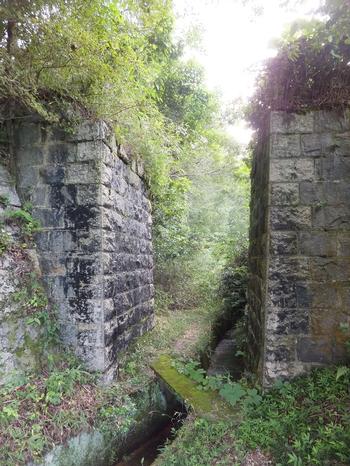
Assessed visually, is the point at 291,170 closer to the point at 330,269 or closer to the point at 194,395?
the point at 330,269

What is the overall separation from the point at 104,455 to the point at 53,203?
2553mm

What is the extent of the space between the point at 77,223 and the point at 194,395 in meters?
2.11

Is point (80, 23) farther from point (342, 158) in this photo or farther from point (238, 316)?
point (238, 316)

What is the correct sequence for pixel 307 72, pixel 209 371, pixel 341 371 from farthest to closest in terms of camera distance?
pixel 209 371 < pixel 307 72 < pixel 341 371

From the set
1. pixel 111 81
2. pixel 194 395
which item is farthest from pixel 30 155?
pixel 194 395

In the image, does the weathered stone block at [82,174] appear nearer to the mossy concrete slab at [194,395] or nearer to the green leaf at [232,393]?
the mossy concrete slab at [194,395]

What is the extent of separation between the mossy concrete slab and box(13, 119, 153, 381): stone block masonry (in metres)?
0.62

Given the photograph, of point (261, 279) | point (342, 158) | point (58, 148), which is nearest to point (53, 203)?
point (58, 148)

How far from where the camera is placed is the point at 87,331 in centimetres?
345

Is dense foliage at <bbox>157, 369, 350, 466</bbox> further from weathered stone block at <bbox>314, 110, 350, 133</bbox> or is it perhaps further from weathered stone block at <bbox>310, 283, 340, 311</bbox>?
A: weathered stone block at <bbox>314, 110, 350, 133</bbox>

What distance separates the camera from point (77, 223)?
11.5 ft

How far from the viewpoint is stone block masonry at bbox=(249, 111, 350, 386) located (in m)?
2.96

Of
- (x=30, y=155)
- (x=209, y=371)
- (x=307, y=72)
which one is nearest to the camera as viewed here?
(x=307, y=72)

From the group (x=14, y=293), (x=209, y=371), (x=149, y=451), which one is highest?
(x=14, y=293)
